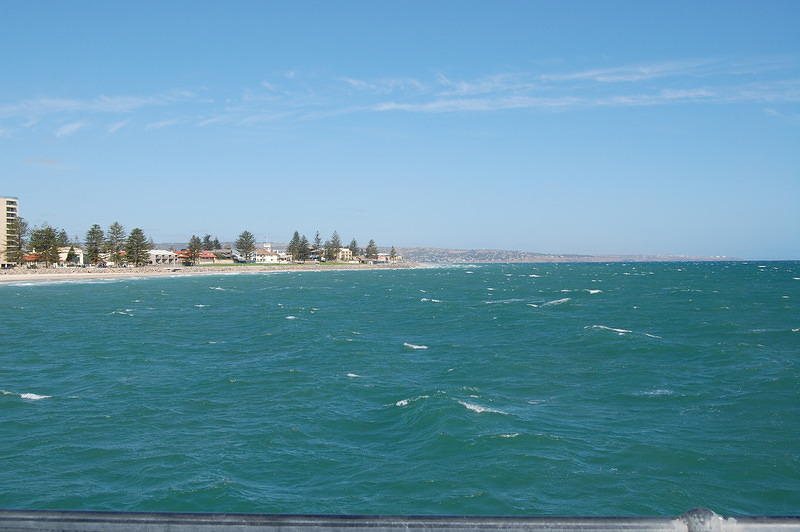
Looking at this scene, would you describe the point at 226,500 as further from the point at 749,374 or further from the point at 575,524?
the point at 749,374

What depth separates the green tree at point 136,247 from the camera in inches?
6855

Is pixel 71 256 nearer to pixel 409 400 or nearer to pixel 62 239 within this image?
pixel 62 239

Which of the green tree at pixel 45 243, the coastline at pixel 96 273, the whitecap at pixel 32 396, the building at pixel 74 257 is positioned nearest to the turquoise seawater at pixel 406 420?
the whitecap at pixel 32 396

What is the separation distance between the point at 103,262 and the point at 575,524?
638 feet

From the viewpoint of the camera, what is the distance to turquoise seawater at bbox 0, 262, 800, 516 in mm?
15812

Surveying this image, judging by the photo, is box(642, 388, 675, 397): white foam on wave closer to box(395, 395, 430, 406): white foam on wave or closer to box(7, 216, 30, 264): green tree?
box(395, 395, 430, 406): white foam on wave

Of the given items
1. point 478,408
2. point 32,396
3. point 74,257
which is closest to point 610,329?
point 478,408

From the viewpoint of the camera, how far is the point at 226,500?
1541 centimetres

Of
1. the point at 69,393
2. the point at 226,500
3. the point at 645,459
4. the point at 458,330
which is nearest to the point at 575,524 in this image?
the point at 226,500

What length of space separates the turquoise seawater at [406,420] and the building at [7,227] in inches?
5069

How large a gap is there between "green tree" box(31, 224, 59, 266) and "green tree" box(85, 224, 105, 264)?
10980mm

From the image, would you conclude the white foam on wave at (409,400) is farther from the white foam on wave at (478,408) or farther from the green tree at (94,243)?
the green tree at (94,243)

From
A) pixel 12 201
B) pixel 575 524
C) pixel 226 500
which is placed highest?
pixel 12 201

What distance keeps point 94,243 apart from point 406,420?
16981cm
